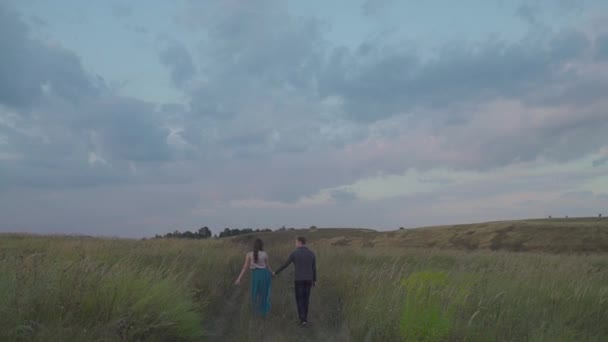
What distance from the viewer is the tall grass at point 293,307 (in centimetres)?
723

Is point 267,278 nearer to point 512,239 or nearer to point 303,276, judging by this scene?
point 303,276

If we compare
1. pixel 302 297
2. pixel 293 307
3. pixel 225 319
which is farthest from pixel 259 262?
pixel 293 307

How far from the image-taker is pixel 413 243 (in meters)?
56.6

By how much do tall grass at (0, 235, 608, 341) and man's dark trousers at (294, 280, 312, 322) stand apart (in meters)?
0.26

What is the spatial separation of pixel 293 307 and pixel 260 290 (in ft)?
6.40

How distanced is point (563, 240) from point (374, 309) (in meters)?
46.5

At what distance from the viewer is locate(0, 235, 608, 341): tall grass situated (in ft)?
23.7

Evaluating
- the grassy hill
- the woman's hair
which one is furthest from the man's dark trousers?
the grassy hill

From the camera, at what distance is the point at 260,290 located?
489 inches

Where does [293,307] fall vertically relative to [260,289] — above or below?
below

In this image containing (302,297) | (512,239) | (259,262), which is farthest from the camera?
(512,239)

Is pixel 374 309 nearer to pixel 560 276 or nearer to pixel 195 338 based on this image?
pixel 195 338

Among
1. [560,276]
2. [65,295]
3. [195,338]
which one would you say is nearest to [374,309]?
[195,338]

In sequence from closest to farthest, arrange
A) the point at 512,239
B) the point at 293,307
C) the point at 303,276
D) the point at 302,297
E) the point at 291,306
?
1. the point at 302,297
2. the point at 303,276
3. the point at 293,307
4. the point at 291,306
5. the point at 512,239
